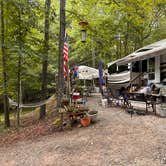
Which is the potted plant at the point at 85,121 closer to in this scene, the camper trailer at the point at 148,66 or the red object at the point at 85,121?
the red object at the point at 85,121

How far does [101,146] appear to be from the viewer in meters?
5.33

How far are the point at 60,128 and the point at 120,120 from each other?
6.19ft

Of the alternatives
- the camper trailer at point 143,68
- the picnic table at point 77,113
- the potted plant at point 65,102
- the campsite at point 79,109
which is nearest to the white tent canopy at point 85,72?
the campsite at point 79,109

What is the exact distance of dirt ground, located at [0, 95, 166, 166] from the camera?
4590mm

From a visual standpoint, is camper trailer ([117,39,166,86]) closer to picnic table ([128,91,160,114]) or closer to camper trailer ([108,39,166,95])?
camper trailer ([108,39,166,95])

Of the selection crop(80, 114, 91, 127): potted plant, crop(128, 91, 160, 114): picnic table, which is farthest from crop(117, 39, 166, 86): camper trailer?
crop(80, 114, 91, 127): potted plant

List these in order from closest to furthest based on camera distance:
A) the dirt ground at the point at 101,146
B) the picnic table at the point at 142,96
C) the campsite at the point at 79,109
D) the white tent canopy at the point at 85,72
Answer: the dirt ground at the point at 101,146 → the campsite at the point at 79,109 → the picnic table at the point at 142,96 → the white tent canopy at the point at 85,72


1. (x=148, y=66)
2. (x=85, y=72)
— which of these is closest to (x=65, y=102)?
(x=148, y=66)

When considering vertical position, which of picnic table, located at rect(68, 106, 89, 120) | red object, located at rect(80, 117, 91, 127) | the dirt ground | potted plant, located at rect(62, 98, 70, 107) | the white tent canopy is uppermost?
the white tent canopy

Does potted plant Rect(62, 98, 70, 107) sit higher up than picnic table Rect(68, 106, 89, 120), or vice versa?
potted plant Rect(62, 98, 70, 107)

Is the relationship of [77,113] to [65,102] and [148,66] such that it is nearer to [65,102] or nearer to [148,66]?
[65,102]

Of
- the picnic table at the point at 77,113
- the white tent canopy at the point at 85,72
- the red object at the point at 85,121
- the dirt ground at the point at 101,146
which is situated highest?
the white tent canopy at the point at 85,72

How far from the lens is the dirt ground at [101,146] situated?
4.59 metres

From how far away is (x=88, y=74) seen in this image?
15891 mm
